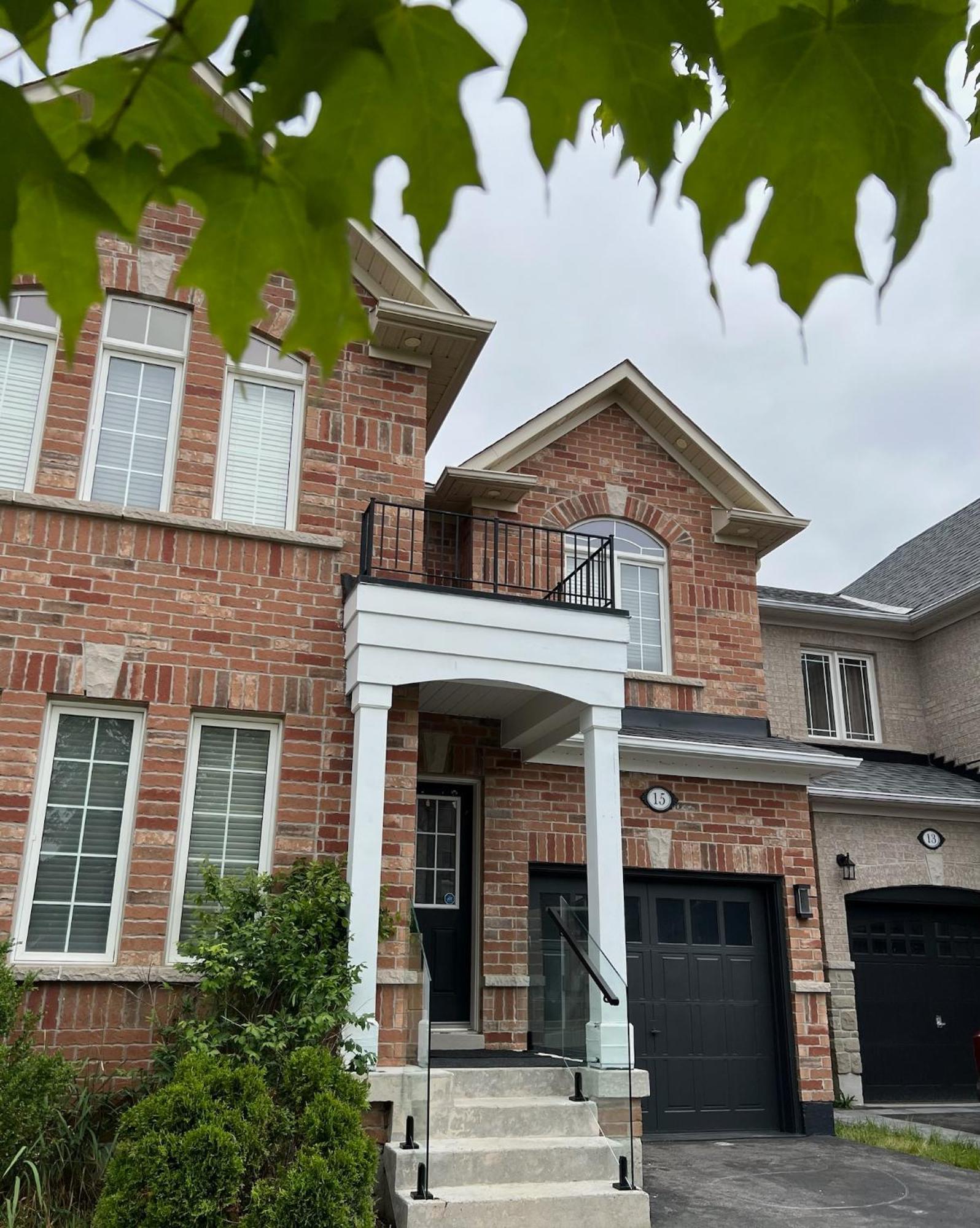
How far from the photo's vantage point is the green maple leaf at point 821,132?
1.24 metres

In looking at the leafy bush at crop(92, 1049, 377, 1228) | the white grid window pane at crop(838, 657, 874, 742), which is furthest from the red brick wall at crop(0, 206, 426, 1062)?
the white grid window pane at crop(838, 657, 874, 742)

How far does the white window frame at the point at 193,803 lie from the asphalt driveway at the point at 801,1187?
3.66m

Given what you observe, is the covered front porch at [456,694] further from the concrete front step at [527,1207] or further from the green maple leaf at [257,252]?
the green maple leaf at [257,252]

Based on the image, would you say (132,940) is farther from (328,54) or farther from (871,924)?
(871,924)

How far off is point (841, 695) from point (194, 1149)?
1126 centimetres

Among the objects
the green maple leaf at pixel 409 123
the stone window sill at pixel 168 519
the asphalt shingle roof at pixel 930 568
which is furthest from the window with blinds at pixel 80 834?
the asphalt shingle roof at pixel 930 568

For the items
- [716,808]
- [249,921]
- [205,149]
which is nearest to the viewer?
[205,149]

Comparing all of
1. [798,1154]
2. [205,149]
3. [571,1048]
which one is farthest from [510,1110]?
[205,149]

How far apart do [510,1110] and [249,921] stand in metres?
2.22

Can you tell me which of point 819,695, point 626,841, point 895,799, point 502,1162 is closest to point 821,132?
point 502,1162

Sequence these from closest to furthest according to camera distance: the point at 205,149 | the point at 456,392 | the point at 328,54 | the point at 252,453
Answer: the point at 328,54
the point at 205,149
the point at 252,453
the point at 456,392

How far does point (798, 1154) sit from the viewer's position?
9367 mm

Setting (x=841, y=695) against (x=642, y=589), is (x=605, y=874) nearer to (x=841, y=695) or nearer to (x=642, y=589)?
(x=642, y=589)

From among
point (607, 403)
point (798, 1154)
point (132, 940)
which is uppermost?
point (607, 403)
